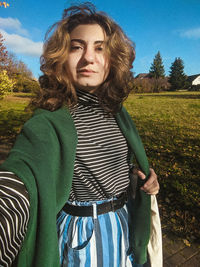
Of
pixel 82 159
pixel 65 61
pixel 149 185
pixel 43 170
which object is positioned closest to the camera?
pixel 43 170

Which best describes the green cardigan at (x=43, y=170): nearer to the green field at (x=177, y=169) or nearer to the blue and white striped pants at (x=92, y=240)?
the blue and white striped pants at (x=92, y=240)

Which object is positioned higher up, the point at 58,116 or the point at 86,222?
the point at 58,116

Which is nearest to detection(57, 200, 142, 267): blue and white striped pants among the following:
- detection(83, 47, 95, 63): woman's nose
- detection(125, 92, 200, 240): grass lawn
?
detection(83, 47, 95, 63): woman's nose

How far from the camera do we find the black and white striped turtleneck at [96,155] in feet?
4.01

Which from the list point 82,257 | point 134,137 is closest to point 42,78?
point 134,137

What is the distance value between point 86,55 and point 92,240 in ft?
3.89

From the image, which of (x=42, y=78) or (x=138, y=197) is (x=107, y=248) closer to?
(x=138, y=197)

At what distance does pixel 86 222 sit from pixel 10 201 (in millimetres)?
682

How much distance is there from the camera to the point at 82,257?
118 centimetres

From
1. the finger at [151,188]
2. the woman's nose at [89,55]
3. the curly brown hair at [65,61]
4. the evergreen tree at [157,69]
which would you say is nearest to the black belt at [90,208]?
the finger at [151,188]

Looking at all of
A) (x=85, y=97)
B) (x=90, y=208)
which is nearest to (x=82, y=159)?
(x=90, y=208)

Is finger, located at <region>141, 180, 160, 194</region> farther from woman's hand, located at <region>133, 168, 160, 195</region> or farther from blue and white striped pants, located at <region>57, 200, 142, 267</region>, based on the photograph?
blue and white striped pants, located at <region>57, 200, 142, 267</region>

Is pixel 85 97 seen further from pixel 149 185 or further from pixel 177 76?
pixel 177 76

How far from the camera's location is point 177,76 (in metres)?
56.9
